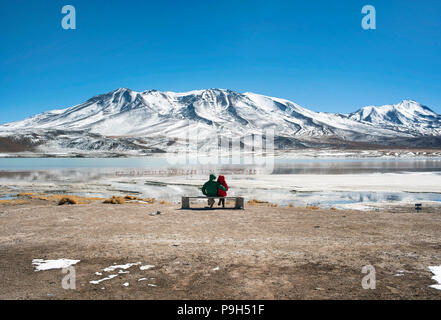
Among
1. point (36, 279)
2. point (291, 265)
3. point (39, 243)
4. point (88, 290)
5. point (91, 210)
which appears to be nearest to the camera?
point (88, 290)

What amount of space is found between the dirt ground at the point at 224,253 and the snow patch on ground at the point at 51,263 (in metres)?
0.20

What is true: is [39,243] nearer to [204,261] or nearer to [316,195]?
[204,261]

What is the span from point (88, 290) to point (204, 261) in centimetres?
250

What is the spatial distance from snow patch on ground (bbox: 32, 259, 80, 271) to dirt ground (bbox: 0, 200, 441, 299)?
0.20m

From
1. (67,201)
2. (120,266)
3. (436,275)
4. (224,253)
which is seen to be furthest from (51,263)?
(67,201)

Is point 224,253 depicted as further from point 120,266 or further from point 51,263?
point 51,263

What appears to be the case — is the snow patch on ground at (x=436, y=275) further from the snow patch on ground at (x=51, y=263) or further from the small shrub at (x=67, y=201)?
the small shrub at (x=67, y=201)

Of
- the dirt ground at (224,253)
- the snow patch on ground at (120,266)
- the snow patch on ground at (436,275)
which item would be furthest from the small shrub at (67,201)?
the snow patch on ground at (436,275)

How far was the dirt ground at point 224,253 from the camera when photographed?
6.06 m

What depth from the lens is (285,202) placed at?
21.0 metres

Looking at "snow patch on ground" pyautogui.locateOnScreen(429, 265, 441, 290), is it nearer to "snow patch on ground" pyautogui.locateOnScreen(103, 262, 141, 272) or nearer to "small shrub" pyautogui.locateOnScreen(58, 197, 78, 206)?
"snow patch on ground" pyautogui.locateOnScreen(103, 262, 141, 272)

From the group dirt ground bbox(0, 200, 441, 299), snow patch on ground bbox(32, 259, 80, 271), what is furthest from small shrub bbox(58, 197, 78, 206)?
snow patch on ground bbox(32, 259, 80, 271)
